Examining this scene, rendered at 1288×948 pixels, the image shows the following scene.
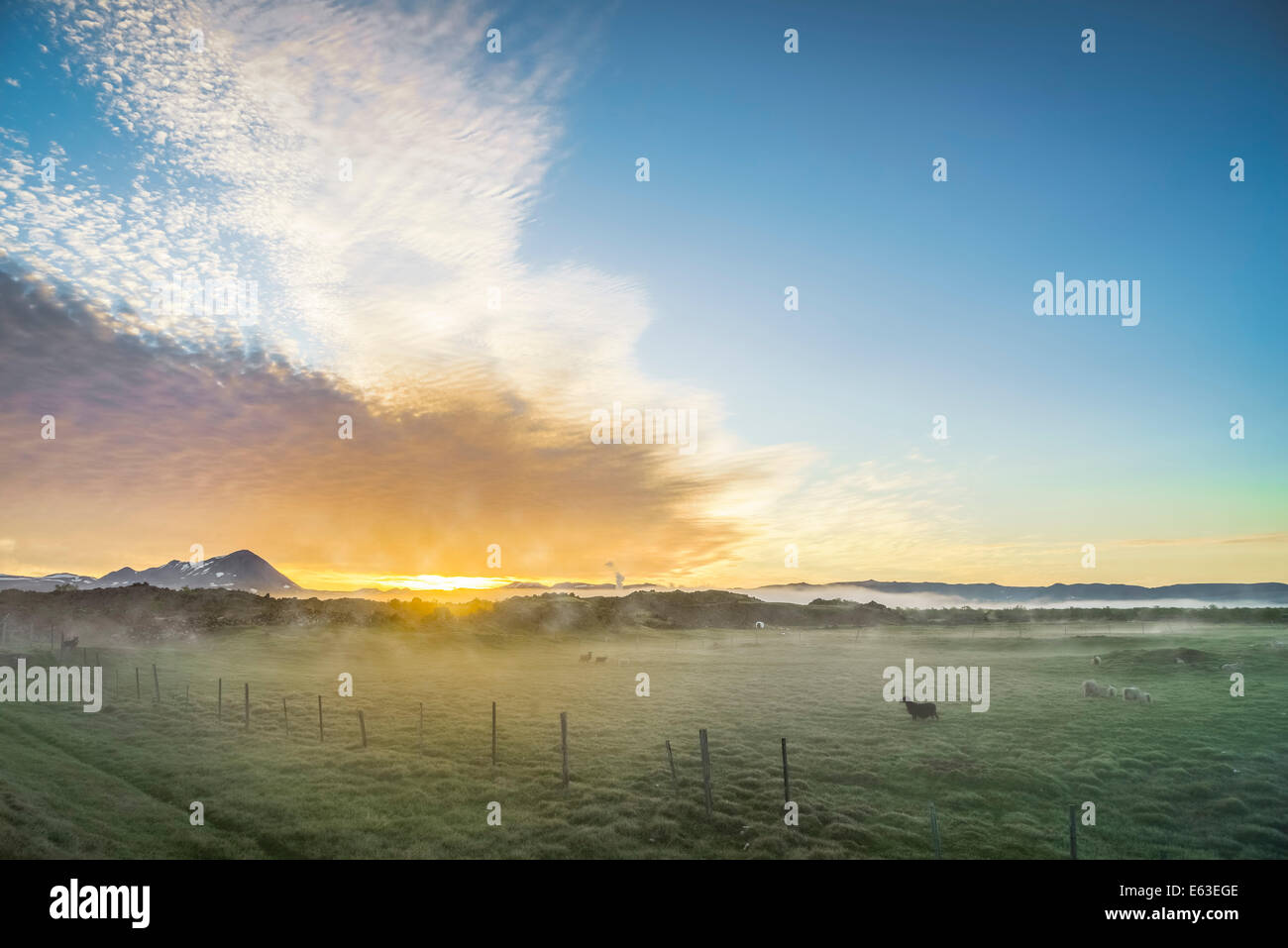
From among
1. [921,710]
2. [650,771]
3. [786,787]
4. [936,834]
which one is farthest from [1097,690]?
[650,771]

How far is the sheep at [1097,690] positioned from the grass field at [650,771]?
3.68ft

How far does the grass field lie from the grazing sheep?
70 cm

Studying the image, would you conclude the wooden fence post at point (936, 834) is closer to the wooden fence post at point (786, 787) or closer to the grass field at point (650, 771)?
the grass field at point (650, 771)

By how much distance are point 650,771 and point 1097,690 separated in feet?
122

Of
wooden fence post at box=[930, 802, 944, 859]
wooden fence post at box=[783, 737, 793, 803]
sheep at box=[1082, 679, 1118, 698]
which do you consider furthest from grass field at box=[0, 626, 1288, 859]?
sheep at box=[1082, 679, 1118, 698]

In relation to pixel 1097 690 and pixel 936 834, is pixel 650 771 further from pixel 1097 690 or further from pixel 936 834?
pixel 1097 690

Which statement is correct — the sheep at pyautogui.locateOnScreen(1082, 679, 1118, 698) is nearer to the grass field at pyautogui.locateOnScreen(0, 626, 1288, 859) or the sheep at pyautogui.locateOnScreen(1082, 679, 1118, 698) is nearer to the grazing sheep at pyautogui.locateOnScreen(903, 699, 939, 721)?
the grass field at pyautogui.locateOnScreen(0, 626, 1288, 859)

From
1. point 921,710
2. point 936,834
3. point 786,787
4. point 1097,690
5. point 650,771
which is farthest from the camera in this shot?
point 1097,690

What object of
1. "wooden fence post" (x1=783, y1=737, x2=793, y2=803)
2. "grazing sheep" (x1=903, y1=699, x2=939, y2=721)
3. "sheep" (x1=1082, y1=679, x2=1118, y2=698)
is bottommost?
"sheep" (x1=1082, y1=679, x2=1118, y2=698)

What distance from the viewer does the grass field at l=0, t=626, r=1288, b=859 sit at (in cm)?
2100

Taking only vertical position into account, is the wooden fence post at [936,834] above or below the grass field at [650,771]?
above

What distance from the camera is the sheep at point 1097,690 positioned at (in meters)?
45.6

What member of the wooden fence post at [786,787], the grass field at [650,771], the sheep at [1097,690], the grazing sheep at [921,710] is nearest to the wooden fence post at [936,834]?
the grass field at [650,771]

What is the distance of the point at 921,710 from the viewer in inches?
1510
